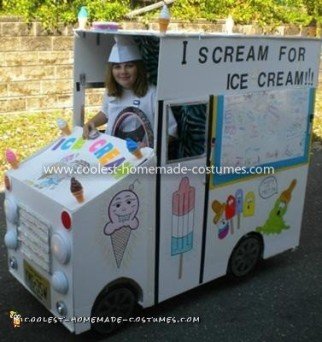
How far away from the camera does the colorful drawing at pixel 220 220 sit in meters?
3.93

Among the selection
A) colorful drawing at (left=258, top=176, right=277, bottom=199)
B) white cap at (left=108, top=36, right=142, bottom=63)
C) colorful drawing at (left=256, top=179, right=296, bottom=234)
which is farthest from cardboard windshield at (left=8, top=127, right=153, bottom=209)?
colorful drawing at (left=256, top=179, right=296, bottom=234)

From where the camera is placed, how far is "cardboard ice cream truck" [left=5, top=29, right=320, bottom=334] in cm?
328

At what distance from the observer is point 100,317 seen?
347cm

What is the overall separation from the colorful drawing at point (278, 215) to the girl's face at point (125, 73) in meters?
1.69

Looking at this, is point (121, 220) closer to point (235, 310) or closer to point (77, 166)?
point (77, 166)

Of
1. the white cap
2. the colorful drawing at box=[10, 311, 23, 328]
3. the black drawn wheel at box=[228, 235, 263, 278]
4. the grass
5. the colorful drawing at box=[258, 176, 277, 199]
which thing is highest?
the white cap

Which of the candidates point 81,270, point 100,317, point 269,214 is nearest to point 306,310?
point 269,214

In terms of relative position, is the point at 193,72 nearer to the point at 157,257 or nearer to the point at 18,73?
the point at 157,257

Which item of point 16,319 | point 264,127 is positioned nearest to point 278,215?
point 264,127

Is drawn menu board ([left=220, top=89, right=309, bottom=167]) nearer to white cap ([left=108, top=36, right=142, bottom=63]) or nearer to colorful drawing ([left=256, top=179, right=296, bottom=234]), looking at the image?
colorful drawing ([left=256, top=179, right=296, bottom=234])

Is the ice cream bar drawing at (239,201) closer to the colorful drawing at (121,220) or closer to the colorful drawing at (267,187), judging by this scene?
the colorful drawing at (267,187)

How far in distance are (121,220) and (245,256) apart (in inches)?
59.2

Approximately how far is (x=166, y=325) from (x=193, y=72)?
1.91 metres

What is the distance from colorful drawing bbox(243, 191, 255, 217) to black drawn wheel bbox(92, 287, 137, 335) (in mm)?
1205
